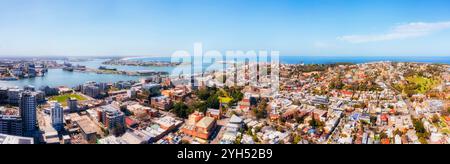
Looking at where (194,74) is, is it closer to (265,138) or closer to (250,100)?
(250,100)

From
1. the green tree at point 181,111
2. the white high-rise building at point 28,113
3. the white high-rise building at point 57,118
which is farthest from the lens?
the green tree at point 181,111

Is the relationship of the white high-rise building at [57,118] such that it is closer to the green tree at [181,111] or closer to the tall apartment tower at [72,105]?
the tall apartment tower at [72,105]

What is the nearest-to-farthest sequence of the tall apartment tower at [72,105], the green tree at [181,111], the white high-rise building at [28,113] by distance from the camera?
1. the white high-rise building at [28,113]
2. the green tree at [181,111]
3. the tall apartment tower at [72,105]

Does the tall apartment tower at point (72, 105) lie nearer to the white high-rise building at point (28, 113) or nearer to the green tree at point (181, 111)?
the white high-rise building at point (28, 113)

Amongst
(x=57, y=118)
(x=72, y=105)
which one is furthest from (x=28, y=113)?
(x=72, y=105)

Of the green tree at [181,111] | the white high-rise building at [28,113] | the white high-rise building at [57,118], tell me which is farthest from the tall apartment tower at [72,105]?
the green tree at [181,111]

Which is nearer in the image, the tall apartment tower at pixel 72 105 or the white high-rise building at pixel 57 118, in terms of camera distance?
the white high-rise building at pixel 57 118
